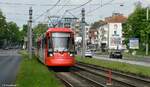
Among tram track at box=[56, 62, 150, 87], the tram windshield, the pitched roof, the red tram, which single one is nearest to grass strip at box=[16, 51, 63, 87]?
tram track at box=[56, 62, 150, 87]

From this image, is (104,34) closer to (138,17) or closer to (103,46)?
(103,46)

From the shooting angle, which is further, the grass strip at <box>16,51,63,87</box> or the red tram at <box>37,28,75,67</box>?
the red tram at <box>37,28,75,67</box>

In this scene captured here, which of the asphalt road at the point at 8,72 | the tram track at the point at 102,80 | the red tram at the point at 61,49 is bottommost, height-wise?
the tram track at the point at 102,80

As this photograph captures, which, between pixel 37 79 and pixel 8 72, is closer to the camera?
pixel 37 79

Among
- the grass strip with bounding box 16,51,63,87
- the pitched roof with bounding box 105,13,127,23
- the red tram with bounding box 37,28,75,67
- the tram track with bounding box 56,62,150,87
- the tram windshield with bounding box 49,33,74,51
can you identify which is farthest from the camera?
the pitched roof with bounding box 105,13,127,23

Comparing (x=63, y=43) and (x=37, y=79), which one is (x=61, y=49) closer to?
(x=63, y=43)

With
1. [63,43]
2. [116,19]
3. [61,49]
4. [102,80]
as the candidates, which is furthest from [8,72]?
[116,19]

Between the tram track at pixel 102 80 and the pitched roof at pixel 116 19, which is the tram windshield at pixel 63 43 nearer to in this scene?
the tram track at pixel 102 80

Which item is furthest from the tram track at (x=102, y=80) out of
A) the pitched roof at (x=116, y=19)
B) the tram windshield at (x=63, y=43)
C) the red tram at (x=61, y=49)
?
the pitched roof at (x=116, y=19)

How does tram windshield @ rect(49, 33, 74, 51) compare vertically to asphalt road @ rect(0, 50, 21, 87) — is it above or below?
above

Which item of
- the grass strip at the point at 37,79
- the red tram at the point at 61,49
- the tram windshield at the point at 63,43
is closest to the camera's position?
the grass strip at the point at 37,79

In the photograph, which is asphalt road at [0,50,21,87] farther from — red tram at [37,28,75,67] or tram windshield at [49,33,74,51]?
tram windshield at [49,33,74,51]

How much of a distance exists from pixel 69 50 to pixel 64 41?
2.57 feet

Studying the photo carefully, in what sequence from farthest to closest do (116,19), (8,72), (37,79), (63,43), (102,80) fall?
1. (116,19)
2. (63,43)
3. (8,72)
4. (102,80)
5. (37,79)
